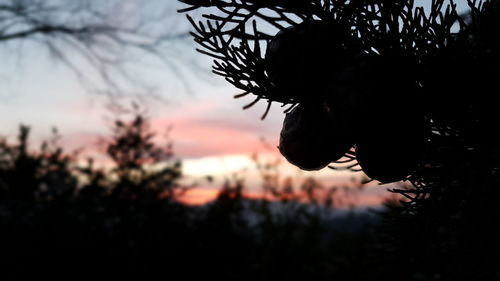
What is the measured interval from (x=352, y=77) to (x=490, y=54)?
313 millimetres

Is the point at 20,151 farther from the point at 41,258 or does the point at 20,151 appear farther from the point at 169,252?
the point at 169,252

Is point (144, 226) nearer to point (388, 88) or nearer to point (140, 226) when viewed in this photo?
point (140, 226)

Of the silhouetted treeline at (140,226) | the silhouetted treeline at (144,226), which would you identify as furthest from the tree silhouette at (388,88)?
the silhouetted treeline at (140,226)

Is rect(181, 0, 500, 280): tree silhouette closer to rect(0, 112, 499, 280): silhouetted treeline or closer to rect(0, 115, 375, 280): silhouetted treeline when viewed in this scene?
rect(0, 112, 499, 280): silhouetted treeline

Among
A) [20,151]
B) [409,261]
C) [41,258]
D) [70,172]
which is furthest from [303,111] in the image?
[20,151]

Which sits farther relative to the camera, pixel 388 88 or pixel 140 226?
pixel 140 226

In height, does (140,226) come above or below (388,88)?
above

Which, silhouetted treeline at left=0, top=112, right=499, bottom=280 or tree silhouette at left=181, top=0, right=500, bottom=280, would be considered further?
silhouetted treeline at left=0, top=112, right=499, bottom=280

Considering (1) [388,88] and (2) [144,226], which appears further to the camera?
(2) [144,226]

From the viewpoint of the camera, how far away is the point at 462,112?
81cm

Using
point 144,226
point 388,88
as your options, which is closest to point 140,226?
point 144,226

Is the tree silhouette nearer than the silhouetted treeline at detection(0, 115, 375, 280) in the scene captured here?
Yes

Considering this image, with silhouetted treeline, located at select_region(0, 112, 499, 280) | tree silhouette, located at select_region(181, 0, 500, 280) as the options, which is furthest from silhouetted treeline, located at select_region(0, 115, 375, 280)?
tree silhouette, located at select_region(181, 0, 500, 280)

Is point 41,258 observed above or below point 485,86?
above
